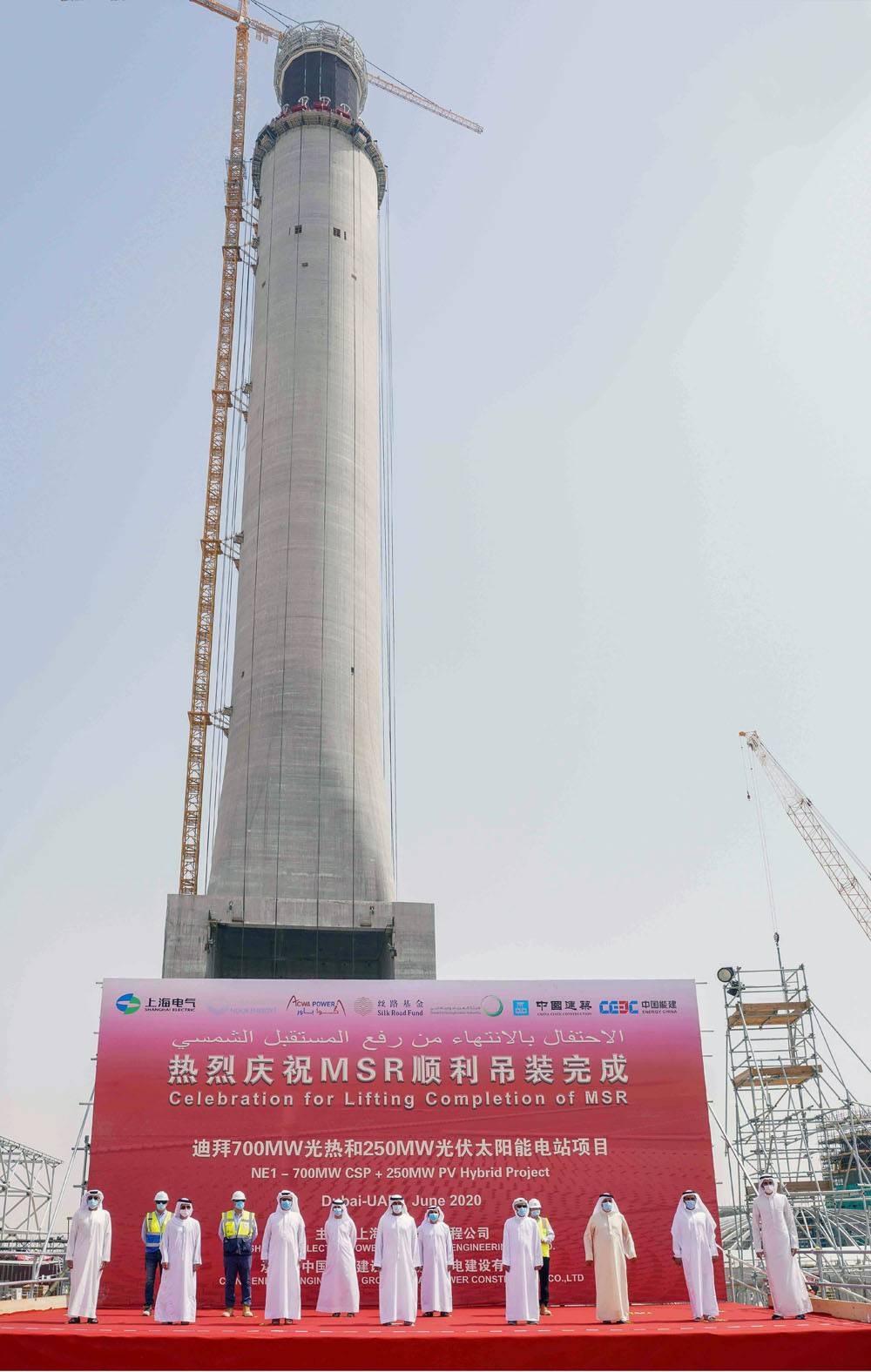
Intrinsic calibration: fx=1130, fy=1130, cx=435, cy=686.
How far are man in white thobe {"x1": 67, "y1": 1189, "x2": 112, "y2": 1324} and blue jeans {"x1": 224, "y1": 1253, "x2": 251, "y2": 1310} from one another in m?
1.47

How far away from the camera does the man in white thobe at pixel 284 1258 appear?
43.3 ft

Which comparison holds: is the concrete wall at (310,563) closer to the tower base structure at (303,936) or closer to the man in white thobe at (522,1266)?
the tower base structure at (303,936)

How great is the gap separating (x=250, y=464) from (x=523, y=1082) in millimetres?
24261

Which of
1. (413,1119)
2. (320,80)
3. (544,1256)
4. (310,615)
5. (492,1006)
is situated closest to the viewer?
(544,1256)

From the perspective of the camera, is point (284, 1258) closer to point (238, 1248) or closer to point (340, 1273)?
point (238, 1248)

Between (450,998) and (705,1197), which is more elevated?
(450,998)

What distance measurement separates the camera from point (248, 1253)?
551 inches

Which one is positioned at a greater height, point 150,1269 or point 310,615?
point 310,615

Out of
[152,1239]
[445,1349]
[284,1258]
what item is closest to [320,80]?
[152,1239]

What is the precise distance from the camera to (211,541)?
4581 centimetres

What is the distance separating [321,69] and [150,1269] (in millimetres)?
40287

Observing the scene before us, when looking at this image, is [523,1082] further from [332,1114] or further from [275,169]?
[275,169]

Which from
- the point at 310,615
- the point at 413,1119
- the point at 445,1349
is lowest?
the point at 445,1349

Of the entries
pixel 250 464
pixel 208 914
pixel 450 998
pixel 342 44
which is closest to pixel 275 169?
pixel 342 44
